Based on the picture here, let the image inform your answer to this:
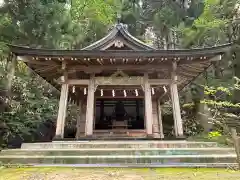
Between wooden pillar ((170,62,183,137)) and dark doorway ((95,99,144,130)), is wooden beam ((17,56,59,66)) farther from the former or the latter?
wooden pillar ((170,62,183,137))

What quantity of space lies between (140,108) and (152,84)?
3.90 meters

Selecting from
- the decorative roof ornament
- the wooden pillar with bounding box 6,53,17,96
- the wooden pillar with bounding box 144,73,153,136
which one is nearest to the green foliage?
the wooden pillar with bounding box 144,73,153,136

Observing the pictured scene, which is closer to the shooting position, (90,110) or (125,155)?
(125,155)

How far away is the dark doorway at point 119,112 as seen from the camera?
14.6 metres

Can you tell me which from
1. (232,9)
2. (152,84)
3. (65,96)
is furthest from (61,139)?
(232,9)

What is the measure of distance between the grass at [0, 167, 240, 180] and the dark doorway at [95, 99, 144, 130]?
24.3ft

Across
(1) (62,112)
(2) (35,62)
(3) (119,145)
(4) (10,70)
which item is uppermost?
(4) (10,70)

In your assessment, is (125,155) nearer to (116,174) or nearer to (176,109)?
(116,174)

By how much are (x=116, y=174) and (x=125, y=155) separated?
5.41 feet

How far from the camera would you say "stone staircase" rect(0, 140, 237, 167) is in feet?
25.2

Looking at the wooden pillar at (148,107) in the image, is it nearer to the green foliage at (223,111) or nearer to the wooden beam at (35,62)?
the green foliage at (223,111)

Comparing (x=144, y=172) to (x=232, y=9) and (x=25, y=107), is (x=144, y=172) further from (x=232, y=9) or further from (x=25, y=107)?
(x=232, y=9)

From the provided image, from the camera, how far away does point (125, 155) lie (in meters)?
8.00

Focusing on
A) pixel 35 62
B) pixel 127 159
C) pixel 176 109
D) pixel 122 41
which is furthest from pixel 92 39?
pixel 127 159
